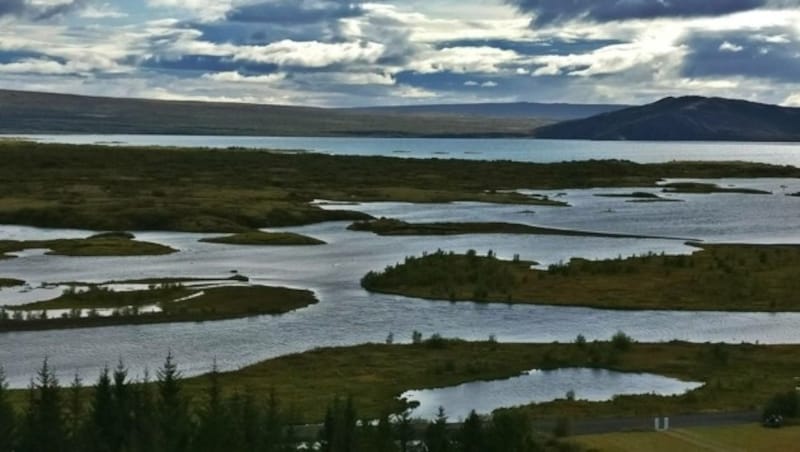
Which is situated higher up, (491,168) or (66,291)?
(491,168)

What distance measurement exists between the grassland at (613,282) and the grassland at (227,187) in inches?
1354

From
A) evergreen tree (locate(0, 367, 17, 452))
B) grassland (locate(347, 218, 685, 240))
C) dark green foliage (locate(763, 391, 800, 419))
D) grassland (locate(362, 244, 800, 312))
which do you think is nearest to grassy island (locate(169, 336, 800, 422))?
dark green foliage (locate(763, 391, 800, 419))

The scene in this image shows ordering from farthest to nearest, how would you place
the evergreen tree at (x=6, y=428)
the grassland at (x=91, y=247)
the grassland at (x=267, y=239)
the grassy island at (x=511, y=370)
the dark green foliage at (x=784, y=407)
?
1. the grassland at (x=267, y=239)
2. the grassland at (x=91, y=247)
3. the grassy island at (x=511, y=370)
4. the dark green foliage at (x=784, y=407)
5. the evergreen tree at (x=6, y=428)

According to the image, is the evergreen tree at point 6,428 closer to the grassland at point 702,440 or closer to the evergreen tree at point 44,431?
the evergreen tree at point 44,431

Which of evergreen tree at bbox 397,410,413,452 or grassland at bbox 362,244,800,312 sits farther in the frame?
grassland at bbox 362,244,800,312

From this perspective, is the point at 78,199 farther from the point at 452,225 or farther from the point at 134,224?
the point at 452,225

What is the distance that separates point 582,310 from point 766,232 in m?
47.4

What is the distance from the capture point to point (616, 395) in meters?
42.1

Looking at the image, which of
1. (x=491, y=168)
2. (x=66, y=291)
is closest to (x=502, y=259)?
(x=66, y=291)

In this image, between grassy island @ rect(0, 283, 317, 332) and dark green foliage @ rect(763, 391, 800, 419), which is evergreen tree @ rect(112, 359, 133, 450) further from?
grassy island @ rect(0, 283, 317, 332)

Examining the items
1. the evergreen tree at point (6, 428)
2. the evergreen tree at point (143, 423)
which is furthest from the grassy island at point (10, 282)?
the evergreen tree at point (6, 428)

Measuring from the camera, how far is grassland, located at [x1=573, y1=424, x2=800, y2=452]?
32438 millimetres

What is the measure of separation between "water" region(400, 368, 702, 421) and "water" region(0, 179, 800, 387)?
8.12m

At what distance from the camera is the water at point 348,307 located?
5088cm
